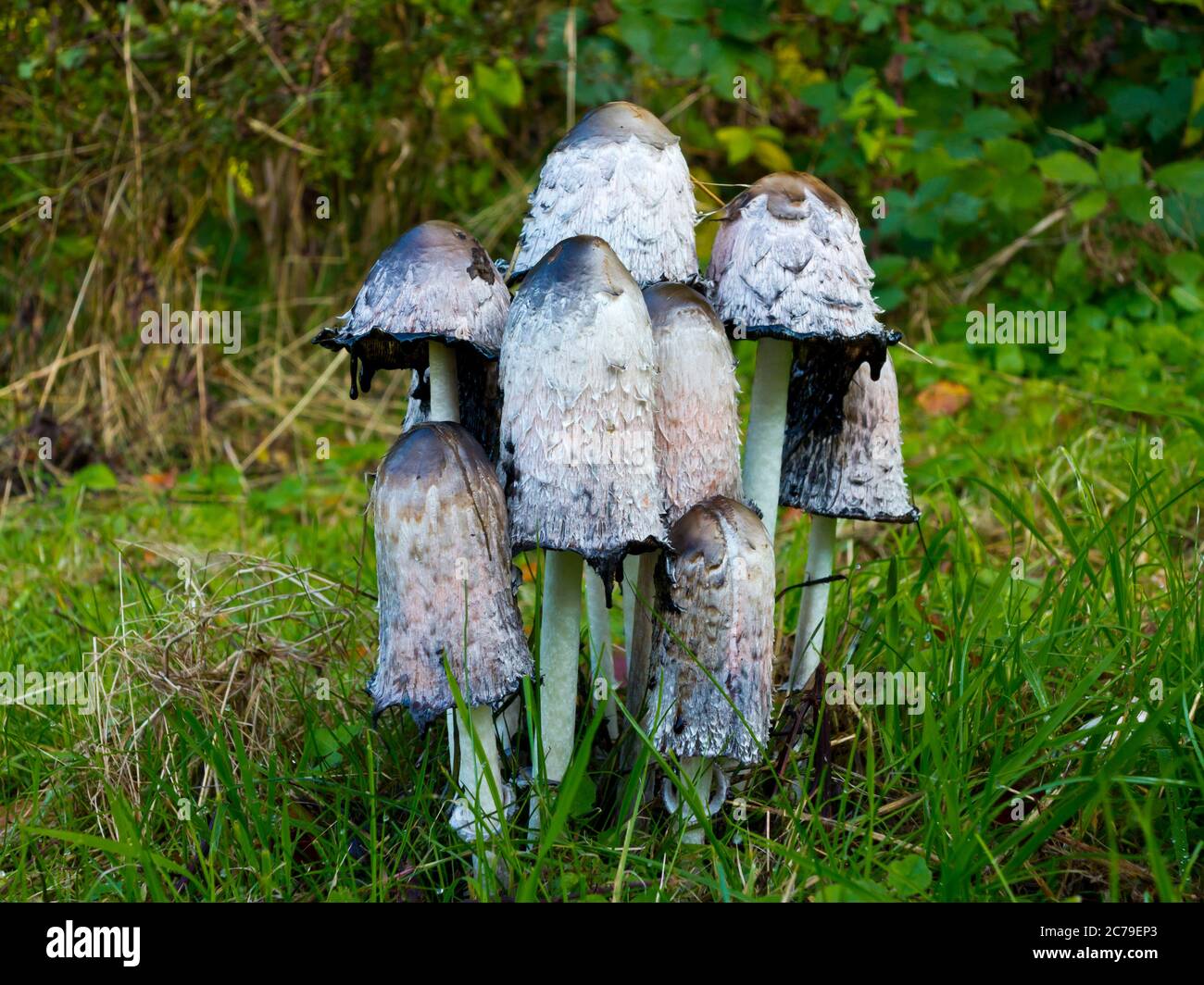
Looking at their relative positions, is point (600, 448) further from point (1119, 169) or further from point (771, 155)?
point (771, 155)

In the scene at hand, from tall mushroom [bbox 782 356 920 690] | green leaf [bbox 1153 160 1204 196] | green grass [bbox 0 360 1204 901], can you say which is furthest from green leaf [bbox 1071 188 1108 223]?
tall mushroom [bbox 782 356 920 690]

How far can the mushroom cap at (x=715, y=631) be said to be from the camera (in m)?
1.53

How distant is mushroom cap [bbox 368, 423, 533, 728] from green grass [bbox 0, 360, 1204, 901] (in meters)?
0.18

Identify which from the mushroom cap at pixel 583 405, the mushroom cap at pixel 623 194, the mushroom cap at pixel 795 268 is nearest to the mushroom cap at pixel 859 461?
the mushroom cap at pixel 795 268

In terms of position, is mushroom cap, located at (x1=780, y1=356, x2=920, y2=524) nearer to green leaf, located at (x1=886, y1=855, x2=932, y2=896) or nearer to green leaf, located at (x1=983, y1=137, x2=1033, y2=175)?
green leaf, located at (x1=886, y1=855, x2=932, y2=896)

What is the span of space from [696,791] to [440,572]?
19.0 inches

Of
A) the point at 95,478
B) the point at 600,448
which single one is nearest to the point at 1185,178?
the point at 600,448

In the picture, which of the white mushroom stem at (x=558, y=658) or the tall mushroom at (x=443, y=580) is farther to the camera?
the white mushroom stem at (x=558, y=658)

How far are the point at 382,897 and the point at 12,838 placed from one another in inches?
27.4

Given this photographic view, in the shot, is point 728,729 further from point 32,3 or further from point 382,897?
point 32,3

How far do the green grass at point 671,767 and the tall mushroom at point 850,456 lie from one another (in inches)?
7.9

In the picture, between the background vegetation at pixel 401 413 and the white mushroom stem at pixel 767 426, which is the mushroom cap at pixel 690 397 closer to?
the white mushroom stem at pixel 767 426

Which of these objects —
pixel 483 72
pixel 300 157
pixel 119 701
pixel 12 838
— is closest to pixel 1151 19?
pixel 483 72

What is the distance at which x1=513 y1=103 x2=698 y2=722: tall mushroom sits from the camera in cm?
155
